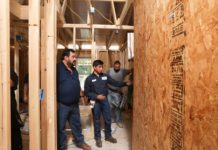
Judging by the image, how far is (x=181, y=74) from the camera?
52.1 inches

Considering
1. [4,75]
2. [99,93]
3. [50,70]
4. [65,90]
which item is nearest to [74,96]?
[65,90]

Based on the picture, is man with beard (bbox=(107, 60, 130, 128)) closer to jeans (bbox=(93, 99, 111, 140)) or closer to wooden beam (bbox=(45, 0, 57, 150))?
jeans (bbox=(93, 99, 111, 140))

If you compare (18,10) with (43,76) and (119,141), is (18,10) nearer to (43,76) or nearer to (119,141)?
(43,76)

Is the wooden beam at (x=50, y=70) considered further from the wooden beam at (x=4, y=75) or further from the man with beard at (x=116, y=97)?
the man with beard at (x=116, y=97)

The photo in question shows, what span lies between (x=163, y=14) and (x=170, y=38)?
9.4 inches

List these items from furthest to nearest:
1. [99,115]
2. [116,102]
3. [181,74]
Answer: [116,102] < [99,115] < [181,74]

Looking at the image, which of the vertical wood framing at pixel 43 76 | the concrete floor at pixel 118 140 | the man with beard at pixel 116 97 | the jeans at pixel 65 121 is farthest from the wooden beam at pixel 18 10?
the man with beard at pixel 116 97

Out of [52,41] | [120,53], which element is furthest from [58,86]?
[120,53]

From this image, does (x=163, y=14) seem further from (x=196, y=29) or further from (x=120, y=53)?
(x=120, y=53)

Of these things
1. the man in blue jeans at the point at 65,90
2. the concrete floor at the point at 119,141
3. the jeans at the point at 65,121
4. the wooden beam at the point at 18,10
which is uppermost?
the wooden beam at the point at 18,10

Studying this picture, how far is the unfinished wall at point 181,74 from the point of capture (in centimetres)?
102

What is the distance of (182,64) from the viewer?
1.31 meters

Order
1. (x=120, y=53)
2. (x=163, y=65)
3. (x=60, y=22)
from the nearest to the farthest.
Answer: (x=163, y=65) < (x=60, y=22) < (x=120, y=53)

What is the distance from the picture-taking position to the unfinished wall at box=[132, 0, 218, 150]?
1.02m
